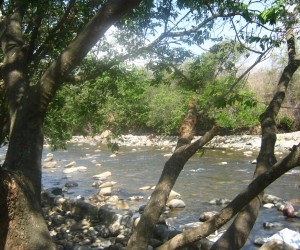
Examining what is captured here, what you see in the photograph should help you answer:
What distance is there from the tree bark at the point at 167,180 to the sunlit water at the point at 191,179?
15.2 ft

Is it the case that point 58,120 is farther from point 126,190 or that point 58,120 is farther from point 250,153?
point 250,153

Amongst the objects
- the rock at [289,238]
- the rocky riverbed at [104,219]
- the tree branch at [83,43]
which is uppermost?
the tree branch at [83,43]

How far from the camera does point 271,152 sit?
257 cm

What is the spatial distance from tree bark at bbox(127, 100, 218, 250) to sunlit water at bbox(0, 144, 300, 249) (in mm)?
4629

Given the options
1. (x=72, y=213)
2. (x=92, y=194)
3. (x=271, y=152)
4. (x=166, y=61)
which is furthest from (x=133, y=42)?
(x=92, y=194)

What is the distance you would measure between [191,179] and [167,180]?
35.1ft

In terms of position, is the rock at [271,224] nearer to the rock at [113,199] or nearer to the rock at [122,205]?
the rock at [122,205]

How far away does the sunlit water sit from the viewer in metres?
8.92

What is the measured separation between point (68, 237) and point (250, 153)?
13.4 metres

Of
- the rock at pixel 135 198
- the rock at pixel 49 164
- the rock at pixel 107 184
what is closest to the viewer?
the rock at pixel 135 198

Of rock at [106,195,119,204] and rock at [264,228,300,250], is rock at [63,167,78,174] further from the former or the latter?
rock at [264,228,300,250]

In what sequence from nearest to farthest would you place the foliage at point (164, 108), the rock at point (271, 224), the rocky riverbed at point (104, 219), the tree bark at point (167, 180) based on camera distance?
the tree bark at point (167, 180)
the rocky riverbed at point (104, 219)
the rock at point (271, 224)
the foliage at point (164, 108)

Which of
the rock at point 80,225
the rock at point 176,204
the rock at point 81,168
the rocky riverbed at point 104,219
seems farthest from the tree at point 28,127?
the rock at point 81,168

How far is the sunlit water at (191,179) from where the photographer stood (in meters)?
8.92
